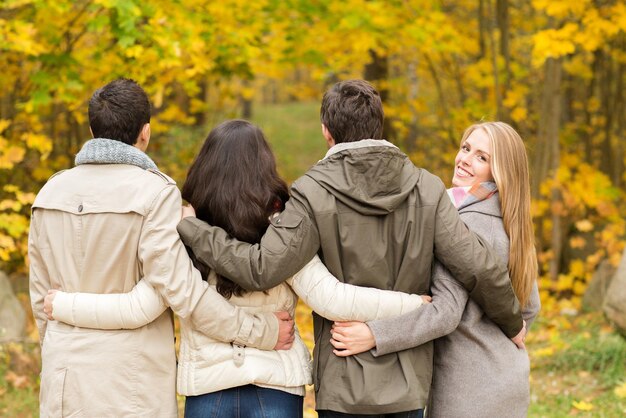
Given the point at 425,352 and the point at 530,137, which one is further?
the point at 530,137

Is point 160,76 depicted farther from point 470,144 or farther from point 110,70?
point 470,144

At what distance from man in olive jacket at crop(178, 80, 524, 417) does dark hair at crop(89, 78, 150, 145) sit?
0.40 m

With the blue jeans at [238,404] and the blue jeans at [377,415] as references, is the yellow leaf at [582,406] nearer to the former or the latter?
the blue jeans at [377,415]

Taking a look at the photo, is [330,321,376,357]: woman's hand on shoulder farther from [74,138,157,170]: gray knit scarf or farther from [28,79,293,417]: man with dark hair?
[74,138,157,170]: gray knit scarf

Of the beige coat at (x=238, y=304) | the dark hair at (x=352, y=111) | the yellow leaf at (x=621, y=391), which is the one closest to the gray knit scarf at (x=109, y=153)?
the beige coat at (x=238, y=304)

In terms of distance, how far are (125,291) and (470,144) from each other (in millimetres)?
1472

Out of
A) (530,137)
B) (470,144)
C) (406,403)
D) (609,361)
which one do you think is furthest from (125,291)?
(530,137)

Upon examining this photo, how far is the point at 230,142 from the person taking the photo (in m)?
2.72

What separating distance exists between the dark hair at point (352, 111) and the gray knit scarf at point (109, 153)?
0.70 meters

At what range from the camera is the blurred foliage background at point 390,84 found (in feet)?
18.8

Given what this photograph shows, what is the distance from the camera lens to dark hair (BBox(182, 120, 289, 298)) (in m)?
2.68

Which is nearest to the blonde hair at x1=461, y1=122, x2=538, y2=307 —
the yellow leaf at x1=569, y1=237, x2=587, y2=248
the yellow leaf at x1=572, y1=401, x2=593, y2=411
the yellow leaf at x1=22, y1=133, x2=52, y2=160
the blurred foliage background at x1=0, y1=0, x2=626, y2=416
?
the yellow leaf at x1=572, y1=401, x2=593, y2=411

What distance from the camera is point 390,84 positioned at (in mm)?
10820

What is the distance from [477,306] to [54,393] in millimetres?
1590
